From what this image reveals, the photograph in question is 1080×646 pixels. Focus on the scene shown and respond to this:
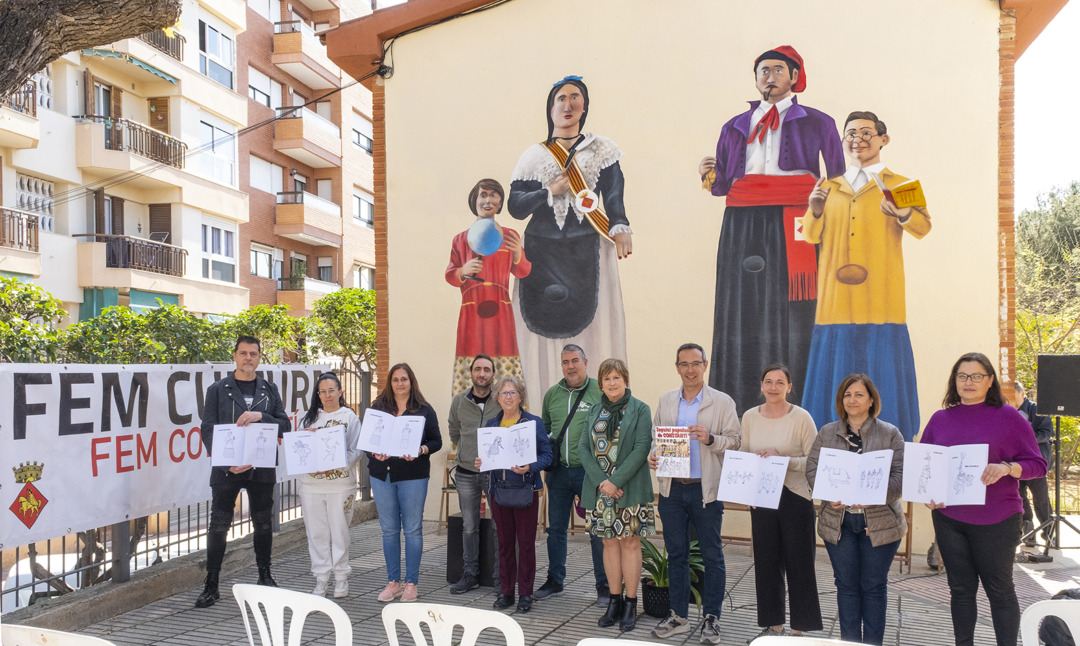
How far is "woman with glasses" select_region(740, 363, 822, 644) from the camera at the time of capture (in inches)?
213

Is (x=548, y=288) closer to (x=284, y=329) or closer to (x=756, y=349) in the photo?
(x=756, y=349)

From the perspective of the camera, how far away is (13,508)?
18.7 feet

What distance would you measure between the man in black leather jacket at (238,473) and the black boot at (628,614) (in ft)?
9.56

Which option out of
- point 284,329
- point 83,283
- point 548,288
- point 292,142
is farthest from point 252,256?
point 548,288

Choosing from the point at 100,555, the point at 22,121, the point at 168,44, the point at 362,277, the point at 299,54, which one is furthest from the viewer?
the point at 362,277

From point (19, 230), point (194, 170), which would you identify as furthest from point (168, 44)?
point (19, 230)

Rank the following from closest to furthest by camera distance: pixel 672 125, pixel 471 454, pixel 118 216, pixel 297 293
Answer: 1. pixel 471 454
2. pixel 672 125
3. pixel 118 216
4. pixel 297 293

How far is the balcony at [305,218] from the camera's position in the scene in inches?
1179

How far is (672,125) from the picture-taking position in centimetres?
897

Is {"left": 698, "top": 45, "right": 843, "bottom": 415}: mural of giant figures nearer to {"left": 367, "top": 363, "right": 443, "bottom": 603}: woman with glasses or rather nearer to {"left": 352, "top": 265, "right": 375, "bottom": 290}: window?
{"left": 367, "top": 363, "right": 443, "bottom": 603}: woman with glasses

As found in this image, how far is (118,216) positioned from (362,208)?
41.7 ft

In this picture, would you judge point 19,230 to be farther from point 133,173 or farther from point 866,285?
point 866,285

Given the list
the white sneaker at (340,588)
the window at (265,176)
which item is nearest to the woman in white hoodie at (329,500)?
the white sneaker at (340,588)

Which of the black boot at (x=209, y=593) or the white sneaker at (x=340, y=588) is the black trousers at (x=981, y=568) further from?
the black boot at (x=209, y=593)
